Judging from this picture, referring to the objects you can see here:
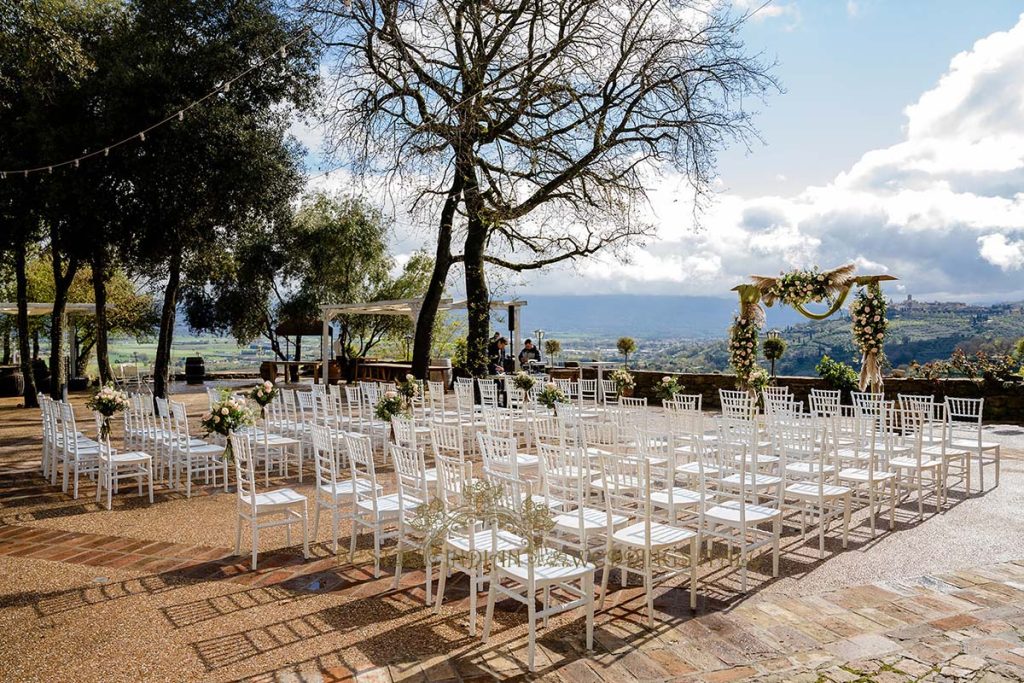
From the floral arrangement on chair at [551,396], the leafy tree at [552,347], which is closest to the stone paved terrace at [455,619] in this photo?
the floral arrangement on chair at [551,396]

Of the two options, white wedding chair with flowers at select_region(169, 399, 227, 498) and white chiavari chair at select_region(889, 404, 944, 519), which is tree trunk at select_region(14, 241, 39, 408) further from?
white chiavari chair at select_region(889, 404, 944, 519)

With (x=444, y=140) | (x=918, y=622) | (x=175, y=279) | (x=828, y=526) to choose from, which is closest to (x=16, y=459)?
(x=175, y=279)

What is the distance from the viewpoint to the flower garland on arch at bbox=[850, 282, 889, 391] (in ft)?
38.4

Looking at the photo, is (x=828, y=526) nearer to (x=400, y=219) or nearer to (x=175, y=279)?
(x=400, y=219)

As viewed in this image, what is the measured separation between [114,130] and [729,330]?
11.9m

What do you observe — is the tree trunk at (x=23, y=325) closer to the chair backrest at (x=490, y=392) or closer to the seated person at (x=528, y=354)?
the chair backrest at (x=490, y=392)

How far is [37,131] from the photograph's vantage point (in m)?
13.6

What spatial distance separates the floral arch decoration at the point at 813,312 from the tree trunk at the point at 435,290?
228 inches

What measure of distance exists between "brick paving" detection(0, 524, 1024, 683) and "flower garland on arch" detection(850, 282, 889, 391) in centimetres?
748

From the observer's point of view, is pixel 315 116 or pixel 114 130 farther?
pixel 315 116

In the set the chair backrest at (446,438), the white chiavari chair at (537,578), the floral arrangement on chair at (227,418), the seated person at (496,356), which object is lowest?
the white chiavari chair at (537,578)

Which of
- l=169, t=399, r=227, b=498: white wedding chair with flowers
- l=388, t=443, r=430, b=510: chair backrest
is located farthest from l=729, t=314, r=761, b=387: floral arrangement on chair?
l=388, t=443, r=430, b=510: chair backrest

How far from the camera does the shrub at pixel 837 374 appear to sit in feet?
46.4

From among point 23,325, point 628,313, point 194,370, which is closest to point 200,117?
point 23,325
